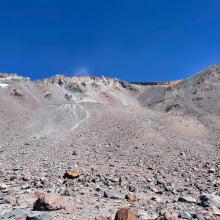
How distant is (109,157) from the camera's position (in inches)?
1064

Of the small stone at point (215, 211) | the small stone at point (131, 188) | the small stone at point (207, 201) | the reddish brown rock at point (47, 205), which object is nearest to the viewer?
the reddish brown rock at point (47, 205)

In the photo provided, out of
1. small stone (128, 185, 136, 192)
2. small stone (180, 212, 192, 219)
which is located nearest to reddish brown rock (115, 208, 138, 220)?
small stone (180, 212, 192, 219)

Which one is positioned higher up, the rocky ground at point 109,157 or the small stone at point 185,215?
the rocky ground at point 109,157

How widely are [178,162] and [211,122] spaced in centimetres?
1446

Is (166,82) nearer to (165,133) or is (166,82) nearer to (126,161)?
(165,133)

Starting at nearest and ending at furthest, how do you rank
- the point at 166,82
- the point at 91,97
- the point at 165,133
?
the point at 165,133 < the point at 91,97 < the point at 166,82

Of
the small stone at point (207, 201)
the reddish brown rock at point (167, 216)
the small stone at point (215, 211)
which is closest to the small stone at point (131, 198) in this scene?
the small stone at point (207, 201)

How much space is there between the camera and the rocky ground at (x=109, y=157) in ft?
50.9

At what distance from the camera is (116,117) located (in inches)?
1594

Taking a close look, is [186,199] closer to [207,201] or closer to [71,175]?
[207,201]

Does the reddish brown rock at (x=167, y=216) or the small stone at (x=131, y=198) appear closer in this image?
the reddish brown rock at (x=167, y=216)

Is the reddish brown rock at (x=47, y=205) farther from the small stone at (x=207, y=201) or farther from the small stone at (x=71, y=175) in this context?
the small stone at (x=71, y=175)

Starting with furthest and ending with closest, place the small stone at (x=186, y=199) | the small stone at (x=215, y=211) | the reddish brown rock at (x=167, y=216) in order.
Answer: the small stone at (x=186, y=199), the small stone at (x=215, y=211), the reddish brown rock at (x=167, y=216)

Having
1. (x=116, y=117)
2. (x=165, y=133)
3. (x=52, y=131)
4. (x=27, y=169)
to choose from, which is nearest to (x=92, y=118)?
(x=116, y=117)
